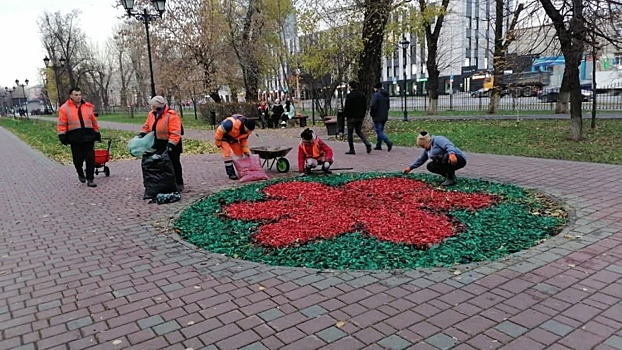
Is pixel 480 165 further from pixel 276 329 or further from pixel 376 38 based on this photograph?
pixel 376 38

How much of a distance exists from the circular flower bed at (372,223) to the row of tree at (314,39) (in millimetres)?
8010

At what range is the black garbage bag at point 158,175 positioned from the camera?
7512 mm

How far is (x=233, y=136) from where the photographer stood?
29.9ft

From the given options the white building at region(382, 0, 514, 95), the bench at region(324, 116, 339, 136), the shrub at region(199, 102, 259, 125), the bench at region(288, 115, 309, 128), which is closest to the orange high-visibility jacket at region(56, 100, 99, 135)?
the bench at region(324, 116, 339, 136)

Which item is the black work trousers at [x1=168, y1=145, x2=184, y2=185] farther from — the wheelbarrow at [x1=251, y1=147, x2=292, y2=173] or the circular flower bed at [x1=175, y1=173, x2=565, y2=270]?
the wheelbarrow at [x1=251, y1=147, x2=292, y2=173]

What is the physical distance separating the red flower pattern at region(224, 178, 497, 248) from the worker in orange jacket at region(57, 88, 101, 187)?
148 inches

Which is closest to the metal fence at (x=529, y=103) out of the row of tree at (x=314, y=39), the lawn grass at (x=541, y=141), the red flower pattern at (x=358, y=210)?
the row of tree at (x=314, y=39)

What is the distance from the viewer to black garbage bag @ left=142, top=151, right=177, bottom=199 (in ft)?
24.6

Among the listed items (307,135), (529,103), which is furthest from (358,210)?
(529,103)

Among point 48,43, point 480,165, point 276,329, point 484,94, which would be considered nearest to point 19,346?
point 276,329

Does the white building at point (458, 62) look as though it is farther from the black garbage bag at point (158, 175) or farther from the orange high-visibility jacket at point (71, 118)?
the black garbage bag at point (158, 175)

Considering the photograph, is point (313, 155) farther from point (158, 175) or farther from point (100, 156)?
point (100, 156)

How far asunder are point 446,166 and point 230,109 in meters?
20.8

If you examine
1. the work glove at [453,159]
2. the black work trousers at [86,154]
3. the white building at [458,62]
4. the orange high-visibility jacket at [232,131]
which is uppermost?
the white building at [458,62]
